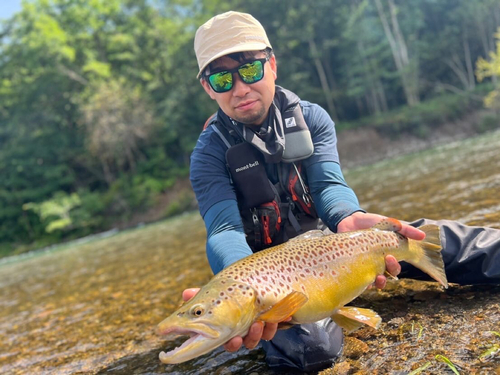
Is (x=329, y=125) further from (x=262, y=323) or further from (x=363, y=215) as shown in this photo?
(x=262, y=323)

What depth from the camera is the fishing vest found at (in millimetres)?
3254

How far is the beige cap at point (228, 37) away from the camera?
10.1 ft

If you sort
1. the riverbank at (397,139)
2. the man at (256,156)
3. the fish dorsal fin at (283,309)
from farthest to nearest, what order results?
the riverbank at (397,139) < the man at (256,156) < the fish dorsal fin at (283,309)

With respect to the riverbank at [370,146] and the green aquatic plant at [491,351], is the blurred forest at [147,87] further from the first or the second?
the green aquatic plant at [491,351]

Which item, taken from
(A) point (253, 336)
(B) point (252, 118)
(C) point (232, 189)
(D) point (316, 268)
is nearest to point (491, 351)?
(D) point (316, 268)

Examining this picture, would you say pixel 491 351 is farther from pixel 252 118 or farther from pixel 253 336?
pixel 252 118

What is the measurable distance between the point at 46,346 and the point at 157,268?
10.5 ft

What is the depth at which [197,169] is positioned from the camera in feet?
10.8

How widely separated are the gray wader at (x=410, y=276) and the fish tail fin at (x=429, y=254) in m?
0.32

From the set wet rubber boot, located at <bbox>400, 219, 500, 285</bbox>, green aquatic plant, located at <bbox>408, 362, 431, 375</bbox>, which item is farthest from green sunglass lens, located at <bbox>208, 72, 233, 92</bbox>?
green aquatic plant, located at <bbox>408, 362, 431, 375</bbox>

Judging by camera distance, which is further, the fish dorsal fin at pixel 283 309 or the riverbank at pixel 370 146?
the riverbank at pixel 370 146

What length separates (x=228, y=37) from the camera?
3.08m

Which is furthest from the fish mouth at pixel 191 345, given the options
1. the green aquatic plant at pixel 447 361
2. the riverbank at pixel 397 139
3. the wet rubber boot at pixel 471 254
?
the riverbank at pixel 397 139

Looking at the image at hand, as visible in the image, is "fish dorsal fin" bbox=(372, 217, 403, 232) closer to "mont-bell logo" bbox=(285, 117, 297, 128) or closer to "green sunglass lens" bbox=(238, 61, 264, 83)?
"mont-bell logo" bbox=(285, 117, 297, 128)
